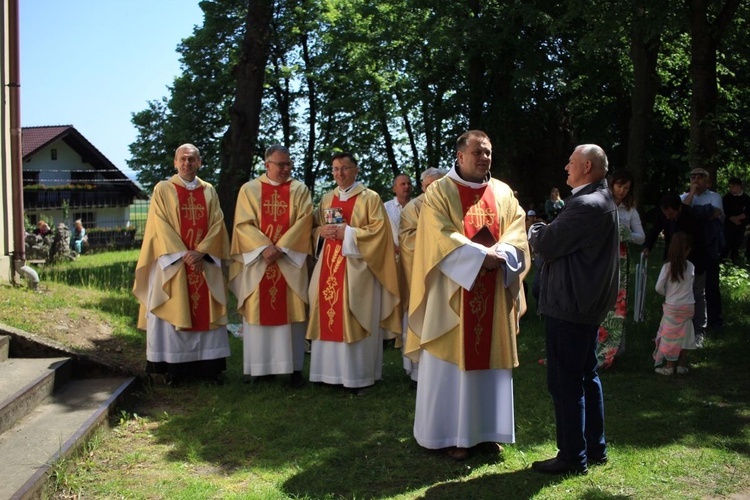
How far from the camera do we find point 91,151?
136 ft

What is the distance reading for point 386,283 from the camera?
23.8 ft

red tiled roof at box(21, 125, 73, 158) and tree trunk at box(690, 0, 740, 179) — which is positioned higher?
red tiled roof at box(21, 125, 73, 158)

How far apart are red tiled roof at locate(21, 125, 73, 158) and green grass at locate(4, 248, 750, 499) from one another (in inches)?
1323

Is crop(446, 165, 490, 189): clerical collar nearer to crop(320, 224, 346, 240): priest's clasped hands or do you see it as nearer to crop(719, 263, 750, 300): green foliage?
crop(320, 224, 346, 240): priest's clasped hands

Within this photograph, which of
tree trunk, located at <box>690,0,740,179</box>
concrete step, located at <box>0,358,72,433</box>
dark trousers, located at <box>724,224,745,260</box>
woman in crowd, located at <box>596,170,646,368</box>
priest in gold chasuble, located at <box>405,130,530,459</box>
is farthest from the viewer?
dark trousers, located at <box>724,224,745,260</box>

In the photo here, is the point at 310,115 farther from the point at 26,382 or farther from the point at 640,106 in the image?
the point at 26,382

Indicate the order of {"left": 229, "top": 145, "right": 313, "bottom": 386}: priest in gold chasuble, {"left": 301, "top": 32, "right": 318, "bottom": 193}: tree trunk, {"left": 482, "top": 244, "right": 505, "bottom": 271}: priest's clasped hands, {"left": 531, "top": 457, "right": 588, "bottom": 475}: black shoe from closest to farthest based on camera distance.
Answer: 1. {"left": 531, "top": 457, "right": 588, "bottom": 475}: black shoe
2. {"left": 482, "top": 244, "right": 505, "bottom": 271}: priest's clasped hands
3. {"left": 229, "top": 145, "right": 313, "bottom": 386}: priest in gold chasuble
4. {"left": 301, "top": 32, "right": 318, "bottom": 193}: tree trunk

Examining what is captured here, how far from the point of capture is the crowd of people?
524 centimetres

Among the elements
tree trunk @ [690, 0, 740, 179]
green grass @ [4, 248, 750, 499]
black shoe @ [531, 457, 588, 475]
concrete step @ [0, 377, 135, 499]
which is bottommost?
green grass @ [4, 248, 750, 499]

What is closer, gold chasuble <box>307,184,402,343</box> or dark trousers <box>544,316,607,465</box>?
dark trousers <box>544,316,607,465</box>

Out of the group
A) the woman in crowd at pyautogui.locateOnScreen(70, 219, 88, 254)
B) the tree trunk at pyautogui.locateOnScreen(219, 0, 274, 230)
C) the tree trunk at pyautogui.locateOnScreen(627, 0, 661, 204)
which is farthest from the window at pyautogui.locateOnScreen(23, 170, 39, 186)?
the tree trunk at pyautogui.locateOnScreen(627, 0, 661, 204)

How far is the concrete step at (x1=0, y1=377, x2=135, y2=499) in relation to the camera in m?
4.48

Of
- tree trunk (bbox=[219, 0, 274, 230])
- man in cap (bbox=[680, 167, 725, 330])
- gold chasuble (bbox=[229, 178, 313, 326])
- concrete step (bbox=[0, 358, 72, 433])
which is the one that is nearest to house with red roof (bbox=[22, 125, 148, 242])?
tree trunk (bbox=[219, 0, 274, 230])

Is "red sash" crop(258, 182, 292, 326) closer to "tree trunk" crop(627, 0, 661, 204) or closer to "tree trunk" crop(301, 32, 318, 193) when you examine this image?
"tree trunk" crop(627, 0, 661, 204)
